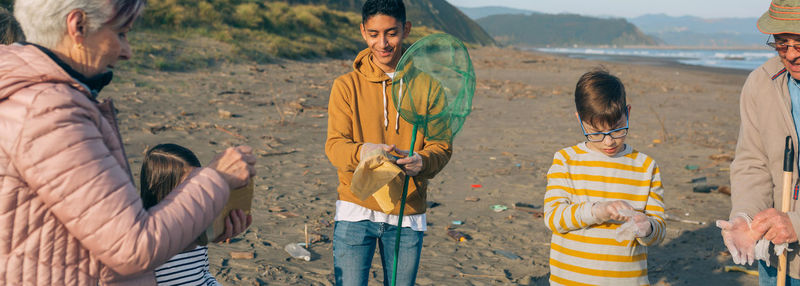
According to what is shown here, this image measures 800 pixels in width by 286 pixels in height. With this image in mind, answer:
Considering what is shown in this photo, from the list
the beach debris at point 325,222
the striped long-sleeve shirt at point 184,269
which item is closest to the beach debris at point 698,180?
the beach debris at point 325,222

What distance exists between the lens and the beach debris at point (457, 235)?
5711mm

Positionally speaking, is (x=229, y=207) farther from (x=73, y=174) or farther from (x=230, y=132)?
(x=230, y=132)

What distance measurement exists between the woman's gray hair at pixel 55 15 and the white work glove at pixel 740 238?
254cm

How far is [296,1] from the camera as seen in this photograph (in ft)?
146

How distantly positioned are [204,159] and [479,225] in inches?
156

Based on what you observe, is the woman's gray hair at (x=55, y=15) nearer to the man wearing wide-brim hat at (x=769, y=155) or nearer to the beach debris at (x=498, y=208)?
the man wearing wide-brim hat at (x=769, y=155)

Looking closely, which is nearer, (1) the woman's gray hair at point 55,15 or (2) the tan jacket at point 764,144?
(1) the woman's gray hair at point 55,15

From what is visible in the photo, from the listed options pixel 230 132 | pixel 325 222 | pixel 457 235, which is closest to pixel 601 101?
pixel 457 235

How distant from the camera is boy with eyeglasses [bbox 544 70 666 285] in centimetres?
283

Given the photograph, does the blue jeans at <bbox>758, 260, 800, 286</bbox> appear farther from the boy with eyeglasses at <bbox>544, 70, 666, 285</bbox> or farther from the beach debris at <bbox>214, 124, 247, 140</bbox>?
the beach debris at <bbox>214, 124, 247, 140</bbox>

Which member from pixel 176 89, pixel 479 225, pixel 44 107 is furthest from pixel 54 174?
pixel 176 89

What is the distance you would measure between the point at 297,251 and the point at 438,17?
3419 inches

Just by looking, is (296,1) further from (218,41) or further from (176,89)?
(176,89)

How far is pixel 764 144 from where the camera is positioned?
2807 millimetres
